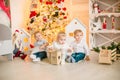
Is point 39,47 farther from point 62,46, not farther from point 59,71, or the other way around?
point 59,71

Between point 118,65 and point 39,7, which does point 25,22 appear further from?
point 118,65

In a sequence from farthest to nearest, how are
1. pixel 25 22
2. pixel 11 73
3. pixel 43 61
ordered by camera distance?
1. pixel 25 22
2. pixel 43 61
3. pixel 11 73

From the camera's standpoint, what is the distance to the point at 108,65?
3.40m

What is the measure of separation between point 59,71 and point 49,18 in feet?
4.70

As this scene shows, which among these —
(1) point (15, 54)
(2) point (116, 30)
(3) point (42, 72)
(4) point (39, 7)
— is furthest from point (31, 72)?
(2) point (116, 30)

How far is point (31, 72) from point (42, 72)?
15 cm

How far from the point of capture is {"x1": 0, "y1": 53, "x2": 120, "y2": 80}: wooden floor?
2.92 metres

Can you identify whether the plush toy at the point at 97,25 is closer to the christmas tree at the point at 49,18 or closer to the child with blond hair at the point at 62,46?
the christmas tree at the point at 49,18

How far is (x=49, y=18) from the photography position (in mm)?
4309

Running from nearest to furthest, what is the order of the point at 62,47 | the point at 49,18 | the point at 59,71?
the point at 59,71
the point at 62,47
the point at 49,18

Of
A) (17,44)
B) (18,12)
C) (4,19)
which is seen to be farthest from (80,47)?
(18,12)

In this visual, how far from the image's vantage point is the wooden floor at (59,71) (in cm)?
292

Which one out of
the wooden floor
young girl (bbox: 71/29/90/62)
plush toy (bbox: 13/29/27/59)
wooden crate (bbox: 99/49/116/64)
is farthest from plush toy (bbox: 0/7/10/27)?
wooden crate (bbox: 99/49/116/64)

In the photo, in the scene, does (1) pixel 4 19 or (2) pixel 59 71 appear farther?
(1) pixel 4 19
